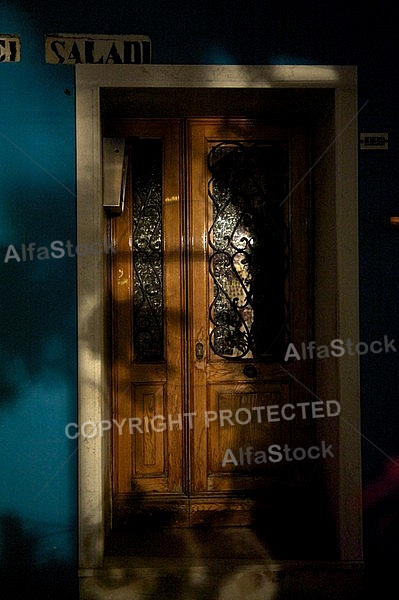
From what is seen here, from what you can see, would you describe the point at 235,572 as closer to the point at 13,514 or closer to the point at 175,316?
the point at 13,514

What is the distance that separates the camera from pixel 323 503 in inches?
126

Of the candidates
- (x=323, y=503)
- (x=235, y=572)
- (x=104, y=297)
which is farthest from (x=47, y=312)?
(x=323, y=503)

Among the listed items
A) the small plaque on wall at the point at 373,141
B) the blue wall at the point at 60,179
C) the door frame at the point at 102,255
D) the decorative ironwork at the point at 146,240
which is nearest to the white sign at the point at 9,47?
the blue wall at the point at 60,179

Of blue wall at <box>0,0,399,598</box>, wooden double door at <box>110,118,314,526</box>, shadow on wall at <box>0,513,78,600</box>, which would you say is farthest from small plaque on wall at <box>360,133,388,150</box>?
shadow on wall at <box>0,513,78,600</box>

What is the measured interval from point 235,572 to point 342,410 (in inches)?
37.1

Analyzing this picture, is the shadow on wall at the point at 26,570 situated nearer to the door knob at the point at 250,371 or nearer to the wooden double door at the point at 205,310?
the wooden double door at the point at 205,310

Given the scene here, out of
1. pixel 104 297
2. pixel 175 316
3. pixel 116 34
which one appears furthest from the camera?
pixel 175 316

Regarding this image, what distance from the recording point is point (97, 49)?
2855 mm

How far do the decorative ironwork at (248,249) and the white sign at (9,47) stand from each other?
1148 mm

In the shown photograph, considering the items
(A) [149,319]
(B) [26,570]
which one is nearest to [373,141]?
(A) [149,319]

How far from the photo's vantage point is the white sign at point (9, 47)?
284cm

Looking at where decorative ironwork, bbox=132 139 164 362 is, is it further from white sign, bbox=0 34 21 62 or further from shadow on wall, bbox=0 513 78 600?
shadow on wall, bbox=0 513 78 600

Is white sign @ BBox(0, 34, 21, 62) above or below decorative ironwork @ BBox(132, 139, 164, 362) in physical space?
above

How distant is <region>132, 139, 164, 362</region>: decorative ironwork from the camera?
11.1 ft
